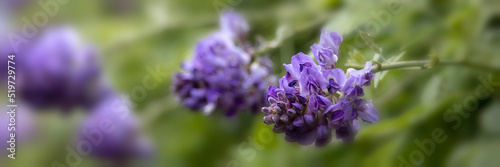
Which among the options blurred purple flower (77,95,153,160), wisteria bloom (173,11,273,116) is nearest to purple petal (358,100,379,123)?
wisteria bloom (173,11,273,116)

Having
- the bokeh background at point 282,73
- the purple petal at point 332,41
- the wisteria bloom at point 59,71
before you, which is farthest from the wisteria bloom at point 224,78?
the wisteria bloom at point 59,71

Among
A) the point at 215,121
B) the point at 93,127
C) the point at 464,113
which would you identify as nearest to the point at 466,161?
the point at 464,113

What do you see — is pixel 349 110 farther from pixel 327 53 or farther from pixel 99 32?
pixel 99 32

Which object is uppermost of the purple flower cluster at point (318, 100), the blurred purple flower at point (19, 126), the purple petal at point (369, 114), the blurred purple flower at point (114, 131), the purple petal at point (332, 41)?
the blurred purple flower at point (19, 126)

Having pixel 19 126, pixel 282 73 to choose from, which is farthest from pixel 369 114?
pixel 19 126

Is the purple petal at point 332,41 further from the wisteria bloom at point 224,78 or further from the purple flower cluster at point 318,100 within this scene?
the wisteria bloom at point 224,78

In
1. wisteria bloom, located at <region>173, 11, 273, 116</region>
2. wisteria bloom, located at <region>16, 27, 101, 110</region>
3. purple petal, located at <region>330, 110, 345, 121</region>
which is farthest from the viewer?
wisteria bloom, located at <region>16, 27, 101, 110</region>

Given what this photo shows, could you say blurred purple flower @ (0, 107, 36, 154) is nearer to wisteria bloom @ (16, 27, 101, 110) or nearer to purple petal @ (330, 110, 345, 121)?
wisteria bloom @ (16, 27, 101, 110)
